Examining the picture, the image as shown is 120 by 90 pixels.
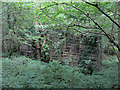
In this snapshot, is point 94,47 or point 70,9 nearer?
point 70,9

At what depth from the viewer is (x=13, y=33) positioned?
4.02 m

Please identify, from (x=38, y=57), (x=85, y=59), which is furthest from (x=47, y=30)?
(x=85, y=59)

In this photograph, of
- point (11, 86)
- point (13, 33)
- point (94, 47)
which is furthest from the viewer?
point (13, 33)

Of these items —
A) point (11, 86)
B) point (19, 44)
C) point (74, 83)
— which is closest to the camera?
point (11, 86)

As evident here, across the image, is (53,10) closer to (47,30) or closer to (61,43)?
(61,43)

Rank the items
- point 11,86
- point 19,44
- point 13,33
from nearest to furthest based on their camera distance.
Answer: point 11,86 < point 13,33 < point 19,44

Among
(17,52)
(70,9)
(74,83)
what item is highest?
(70,9)

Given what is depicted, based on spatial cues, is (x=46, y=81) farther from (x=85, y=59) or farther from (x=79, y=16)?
(x=85, y=59)

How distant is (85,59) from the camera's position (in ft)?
12.5

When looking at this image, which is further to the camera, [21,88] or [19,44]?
[19,44]

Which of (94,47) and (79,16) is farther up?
(79,16)

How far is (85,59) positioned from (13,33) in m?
2.55

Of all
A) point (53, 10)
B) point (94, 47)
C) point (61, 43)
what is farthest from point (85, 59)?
point (53, 10)

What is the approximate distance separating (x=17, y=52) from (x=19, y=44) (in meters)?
0.32
